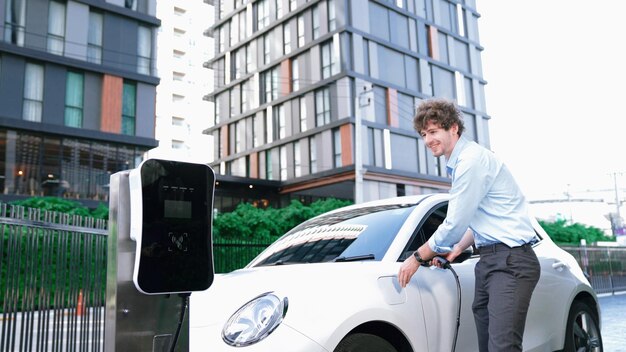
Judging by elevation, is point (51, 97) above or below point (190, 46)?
below

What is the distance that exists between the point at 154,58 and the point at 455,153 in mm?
26604

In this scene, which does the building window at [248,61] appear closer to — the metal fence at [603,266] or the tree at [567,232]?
the tree at [567,232]

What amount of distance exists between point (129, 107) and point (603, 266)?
21.5 m

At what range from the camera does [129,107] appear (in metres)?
26.4

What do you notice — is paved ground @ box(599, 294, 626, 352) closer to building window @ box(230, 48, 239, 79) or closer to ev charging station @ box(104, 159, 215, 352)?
ev charging station @ box(104, 159, 215, 352)

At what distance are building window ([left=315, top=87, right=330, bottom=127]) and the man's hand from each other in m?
33.7

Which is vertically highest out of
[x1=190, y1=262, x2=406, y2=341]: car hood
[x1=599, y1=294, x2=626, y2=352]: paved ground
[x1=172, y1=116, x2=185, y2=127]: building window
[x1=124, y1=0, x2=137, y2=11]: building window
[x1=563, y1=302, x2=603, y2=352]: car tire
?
[x1=172, y1=116, x2=185, y2=127]: building window

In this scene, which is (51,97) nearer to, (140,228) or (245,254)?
(245,254)

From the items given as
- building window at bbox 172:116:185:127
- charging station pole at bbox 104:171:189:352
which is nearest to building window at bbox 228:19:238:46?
building window at bbox 172:116:185:127

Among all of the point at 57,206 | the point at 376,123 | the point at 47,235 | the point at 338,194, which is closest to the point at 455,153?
the point at 47,235

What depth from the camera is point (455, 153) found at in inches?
128

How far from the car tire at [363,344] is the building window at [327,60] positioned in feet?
113

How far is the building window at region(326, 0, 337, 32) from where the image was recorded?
37.0 m

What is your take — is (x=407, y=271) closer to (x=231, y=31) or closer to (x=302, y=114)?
(x=302, y=114)
